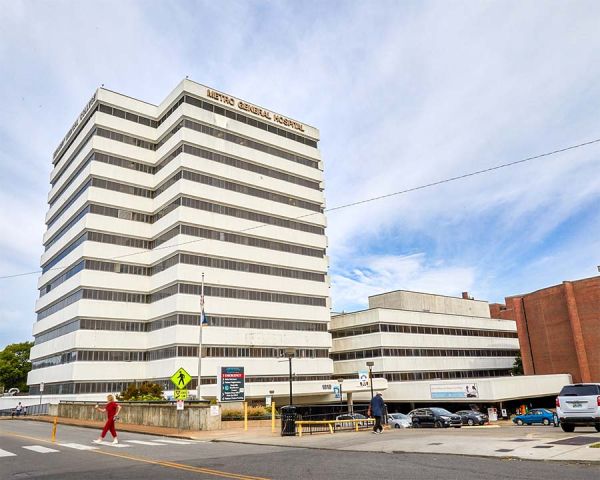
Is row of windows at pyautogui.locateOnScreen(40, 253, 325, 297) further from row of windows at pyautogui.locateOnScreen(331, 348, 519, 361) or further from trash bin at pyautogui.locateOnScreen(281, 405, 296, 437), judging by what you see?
trash bin at pyautogui.locateOnScreen(281, 405, 296, 437)

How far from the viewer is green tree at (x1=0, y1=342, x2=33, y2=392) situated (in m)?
88.5

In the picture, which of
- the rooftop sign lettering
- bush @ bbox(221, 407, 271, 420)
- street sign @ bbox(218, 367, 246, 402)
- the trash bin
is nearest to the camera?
the trash bin

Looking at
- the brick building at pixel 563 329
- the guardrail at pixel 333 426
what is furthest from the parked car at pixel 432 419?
the brick building at pixel 563 329

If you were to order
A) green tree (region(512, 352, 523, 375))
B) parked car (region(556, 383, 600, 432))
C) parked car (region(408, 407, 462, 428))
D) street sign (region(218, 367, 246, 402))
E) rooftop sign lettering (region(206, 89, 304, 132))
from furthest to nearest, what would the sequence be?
green tree (region(512, 352, 523, 375)) → rooftop sign lettering (region(206, 89, 304, 132)) → parked car (region(408, 407, 462, 428)) → street sign (region(218, 367, 246, 402)) → parked car (region(556, 383, 600, 432))

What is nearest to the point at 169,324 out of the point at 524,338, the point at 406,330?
the point at 406,330

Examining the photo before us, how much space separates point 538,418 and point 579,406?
85.1ft

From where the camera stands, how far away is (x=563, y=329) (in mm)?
62969

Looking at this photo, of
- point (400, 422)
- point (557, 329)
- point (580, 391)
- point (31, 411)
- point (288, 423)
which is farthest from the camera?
point (557, 329)

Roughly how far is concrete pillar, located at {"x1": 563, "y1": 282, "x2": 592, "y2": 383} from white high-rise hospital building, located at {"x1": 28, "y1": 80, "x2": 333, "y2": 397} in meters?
30.4

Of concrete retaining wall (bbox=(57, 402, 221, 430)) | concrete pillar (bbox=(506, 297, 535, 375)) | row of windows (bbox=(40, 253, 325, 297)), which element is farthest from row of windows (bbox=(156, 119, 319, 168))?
concrete pillar (bbox=(506, 297, 535, 375))

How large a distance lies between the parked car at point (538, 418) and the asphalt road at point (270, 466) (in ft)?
99.2

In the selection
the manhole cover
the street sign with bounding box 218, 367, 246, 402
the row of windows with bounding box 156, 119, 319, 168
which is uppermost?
the row of windows with bounding box 156, 119, 319, 168

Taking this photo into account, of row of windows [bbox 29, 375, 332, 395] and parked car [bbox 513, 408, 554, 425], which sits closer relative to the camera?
parked car [bbox 513, 408, 554, 425]

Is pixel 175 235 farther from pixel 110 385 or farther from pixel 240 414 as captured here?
pixel 240 414
